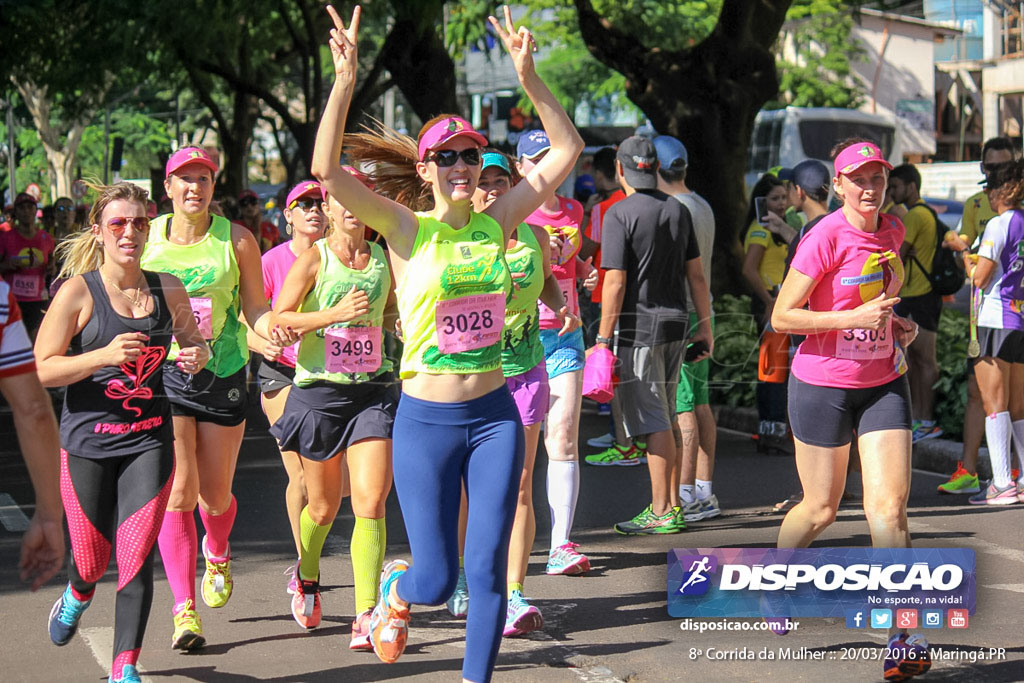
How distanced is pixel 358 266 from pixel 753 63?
1072cm

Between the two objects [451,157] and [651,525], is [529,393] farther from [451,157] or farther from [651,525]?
[651,525]

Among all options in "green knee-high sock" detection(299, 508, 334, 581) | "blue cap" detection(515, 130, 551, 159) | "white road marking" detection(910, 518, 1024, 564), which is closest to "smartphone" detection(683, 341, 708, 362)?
"white road marking" detection(910, 518, 1024, 564)

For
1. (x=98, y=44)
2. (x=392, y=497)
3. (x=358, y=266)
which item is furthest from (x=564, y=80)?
(x=358, y=266)

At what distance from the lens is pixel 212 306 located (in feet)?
19.7

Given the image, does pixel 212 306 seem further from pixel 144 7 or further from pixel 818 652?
pixel 144 7

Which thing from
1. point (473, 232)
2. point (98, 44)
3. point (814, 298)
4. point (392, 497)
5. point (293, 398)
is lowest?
point (392, 497)

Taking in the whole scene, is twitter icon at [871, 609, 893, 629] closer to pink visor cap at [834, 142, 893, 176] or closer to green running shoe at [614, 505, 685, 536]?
pink visor cap at [834, 142, 893, 176]

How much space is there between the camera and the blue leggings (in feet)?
15.3

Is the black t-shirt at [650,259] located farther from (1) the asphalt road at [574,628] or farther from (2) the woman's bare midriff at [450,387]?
(2) the woman's bare midriff at [450,387]

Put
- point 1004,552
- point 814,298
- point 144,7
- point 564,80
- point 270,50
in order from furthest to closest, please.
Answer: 1. point 564,80
2. point 270,50
3. point 144,7
4. point 1004,552
5. point 814,298

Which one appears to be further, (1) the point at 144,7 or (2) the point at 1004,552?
(1) the point at 144,7

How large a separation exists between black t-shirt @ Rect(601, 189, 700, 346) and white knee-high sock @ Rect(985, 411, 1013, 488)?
2.09 metres

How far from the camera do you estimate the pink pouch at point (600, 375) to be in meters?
7.22

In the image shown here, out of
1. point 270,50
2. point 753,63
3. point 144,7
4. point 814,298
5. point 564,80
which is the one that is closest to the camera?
point 814,298
